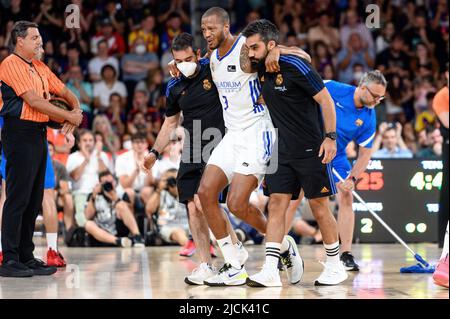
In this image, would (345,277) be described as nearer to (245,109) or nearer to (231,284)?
(231,284)

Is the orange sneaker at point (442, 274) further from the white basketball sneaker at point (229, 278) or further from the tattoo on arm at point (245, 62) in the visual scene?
the tattoo on arm at point (245, 62)

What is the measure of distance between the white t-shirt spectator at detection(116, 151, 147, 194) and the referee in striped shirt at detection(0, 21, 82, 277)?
4.17 metres

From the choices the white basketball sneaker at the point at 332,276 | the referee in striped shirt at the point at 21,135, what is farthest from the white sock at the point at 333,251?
the referee in striped shirt at the point at 21,135

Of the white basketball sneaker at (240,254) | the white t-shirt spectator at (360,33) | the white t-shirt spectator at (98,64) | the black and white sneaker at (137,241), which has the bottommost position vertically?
the black and white sneaker at (137,241)

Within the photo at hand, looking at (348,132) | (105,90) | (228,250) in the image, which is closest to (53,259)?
(228,250)

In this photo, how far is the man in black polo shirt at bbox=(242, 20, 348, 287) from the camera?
743 centimetres

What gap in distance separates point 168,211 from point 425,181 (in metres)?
3.35

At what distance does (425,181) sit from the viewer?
12305 millimetres

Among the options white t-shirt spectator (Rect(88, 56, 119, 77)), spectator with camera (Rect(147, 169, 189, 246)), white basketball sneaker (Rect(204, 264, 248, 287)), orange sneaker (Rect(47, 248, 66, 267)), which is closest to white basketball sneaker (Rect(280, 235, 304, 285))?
white basketball sneaker (Rect(204, 264, 248, 287))

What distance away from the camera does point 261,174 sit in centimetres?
768

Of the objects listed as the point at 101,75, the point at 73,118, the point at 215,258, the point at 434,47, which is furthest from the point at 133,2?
the point at 73,118

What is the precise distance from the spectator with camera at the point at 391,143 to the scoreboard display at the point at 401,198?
614 millimetres

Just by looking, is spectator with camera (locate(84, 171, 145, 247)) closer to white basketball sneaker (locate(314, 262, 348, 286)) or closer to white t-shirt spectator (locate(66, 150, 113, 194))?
white t-shirt spectator (locate(66, 150, 113, 194))

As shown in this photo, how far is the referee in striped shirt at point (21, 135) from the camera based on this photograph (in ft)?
27.0
